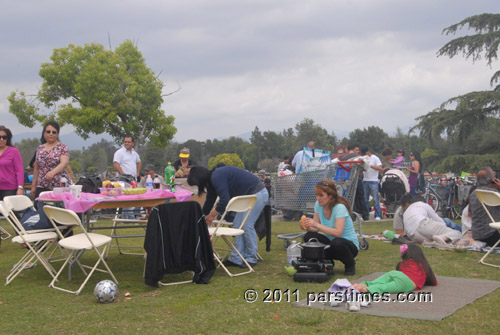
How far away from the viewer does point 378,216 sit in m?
13.4

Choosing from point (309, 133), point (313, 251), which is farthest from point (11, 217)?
point (309, 133)

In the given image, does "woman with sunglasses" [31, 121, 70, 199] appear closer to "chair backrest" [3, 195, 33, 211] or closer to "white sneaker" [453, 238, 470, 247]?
"chair backrest" [3, 195, 33, 211]

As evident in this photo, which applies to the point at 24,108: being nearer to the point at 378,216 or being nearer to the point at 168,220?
the point at 378,216

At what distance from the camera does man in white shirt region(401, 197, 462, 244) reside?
329 inches

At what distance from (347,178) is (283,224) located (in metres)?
4.15

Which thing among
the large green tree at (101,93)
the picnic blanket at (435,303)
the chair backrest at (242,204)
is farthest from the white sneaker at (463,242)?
the large green tree at (101,93)

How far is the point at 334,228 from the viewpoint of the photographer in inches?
243

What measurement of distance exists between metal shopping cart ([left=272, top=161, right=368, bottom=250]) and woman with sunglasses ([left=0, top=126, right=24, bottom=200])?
4.45m

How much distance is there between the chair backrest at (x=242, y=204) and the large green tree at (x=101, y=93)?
86.6 feet

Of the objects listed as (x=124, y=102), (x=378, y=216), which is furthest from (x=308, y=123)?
(x=378, y=216)

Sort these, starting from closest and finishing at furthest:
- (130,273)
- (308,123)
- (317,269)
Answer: (317,269), (130,273), (308,123)

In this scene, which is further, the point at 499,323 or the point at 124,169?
the point at 124,169

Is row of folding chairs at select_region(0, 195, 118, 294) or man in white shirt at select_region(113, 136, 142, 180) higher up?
man in white shirt at select_region(113, 136, 142, 180)

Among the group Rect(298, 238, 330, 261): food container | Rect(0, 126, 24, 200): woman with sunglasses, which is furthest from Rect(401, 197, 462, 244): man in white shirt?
Rect(0, 126, 24, 200): woman with sunglasses
